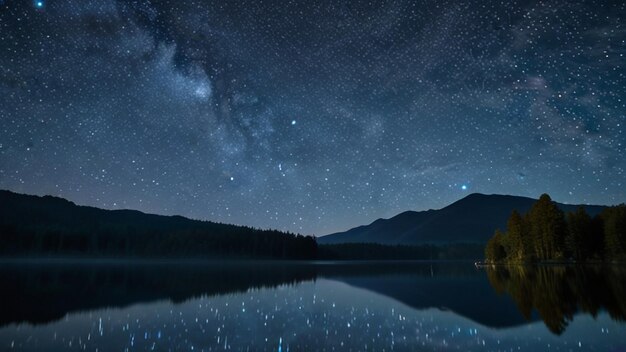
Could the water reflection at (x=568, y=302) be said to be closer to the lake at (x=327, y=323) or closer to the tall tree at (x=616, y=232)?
the lake at (x=327, y=323)

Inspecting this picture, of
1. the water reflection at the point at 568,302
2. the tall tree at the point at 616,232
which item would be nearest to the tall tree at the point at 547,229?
the tall tree at the point at 616,232

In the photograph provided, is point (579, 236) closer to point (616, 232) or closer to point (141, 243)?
point (616, 232)

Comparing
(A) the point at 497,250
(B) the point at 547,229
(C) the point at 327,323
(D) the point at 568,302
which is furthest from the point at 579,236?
(C) the point at 327,323

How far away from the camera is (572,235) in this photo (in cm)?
7150

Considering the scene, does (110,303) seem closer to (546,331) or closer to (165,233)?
(546,331)

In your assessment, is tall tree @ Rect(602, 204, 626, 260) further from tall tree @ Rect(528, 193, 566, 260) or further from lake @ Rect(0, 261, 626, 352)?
lake @ Rect(0, 261, 626, 352)

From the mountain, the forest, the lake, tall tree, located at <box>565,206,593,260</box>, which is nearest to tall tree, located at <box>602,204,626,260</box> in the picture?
the forest

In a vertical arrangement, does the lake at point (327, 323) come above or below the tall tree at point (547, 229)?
below

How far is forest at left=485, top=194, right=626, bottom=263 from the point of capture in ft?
213

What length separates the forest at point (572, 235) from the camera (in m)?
65.1

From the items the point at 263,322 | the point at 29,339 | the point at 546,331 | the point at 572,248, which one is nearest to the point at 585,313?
the point at 546,331

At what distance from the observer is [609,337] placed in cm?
1370

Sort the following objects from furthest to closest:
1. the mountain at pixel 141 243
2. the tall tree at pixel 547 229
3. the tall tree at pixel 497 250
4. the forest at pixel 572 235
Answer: the mountain at pixel 141 243
the tall tree at pixel 497 250
the tall tree at pixel 547 229
the forest at pixel 572 235

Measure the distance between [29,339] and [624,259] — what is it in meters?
76.9
